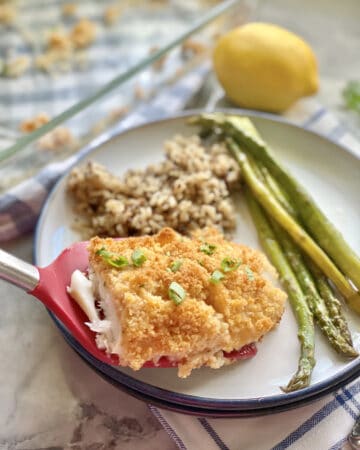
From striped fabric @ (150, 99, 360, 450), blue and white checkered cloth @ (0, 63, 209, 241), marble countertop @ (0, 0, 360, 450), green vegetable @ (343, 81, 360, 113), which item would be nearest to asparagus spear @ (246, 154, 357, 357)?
striped fabric @ (150, 99, 360, 450)

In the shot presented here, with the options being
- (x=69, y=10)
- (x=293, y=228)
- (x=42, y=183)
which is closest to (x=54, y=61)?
(x=69, y=10)

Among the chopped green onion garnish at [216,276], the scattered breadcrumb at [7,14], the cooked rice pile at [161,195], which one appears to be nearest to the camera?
the chopped green onion garnish at [216,276]

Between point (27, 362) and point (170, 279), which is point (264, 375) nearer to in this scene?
point (170, 279)

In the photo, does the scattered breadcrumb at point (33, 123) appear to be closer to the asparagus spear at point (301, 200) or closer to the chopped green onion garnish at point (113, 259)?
the asparagus spear at point (301, 200)

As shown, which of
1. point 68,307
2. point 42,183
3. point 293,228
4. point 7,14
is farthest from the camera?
point 7,14

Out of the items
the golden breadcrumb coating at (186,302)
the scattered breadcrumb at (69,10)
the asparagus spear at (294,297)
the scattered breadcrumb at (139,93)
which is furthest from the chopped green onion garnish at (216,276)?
the scattered breadcrumb at (69,10)

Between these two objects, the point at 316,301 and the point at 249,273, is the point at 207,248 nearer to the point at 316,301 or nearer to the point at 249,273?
the point at 249,273

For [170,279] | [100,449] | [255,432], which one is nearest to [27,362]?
[100,449]
